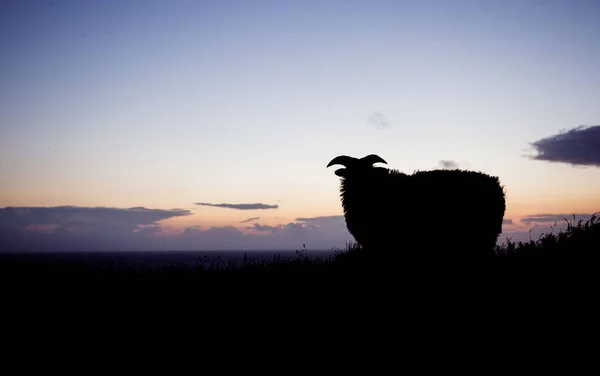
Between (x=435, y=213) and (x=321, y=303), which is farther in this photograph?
(x=435, y=213)

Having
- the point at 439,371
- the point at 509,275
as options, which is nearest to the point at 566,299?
the point at 509,275

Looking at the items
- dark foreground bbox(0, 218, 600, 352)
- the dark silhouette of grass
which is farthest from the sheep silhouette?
dark foreground bbox(0, 218, 600, 352)

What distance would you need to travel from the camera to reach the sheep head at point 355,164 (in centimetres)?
1345

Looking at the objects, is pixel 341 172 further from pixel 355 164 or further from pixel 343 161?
pixel 355 164

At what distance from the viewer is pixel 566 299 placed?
700 cm

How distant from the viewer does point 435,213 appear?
462 inches

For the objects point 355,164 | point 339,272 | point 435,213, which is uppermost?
point 355,164

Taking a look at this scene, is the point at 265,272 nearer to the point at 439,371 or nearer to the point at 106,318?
the point at 106,318

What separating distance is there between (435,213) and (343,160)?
3.37 meters

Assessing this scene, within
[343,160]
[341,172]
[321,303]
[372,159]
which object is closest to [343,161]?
[343,160]

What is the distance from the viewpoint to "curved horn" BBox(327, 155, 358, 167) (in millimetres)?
13727

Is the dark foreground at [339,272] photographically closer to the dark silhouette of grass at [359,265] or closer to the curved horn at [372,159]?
the dark silhouette of grass at [359,265]

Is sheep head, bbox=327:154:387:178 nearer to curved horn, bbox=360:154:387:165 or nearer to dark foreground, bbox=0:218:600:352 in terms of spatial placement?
curved horn, bbox=360:154:387:165

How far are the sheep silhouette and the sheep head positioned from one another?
753 mm
